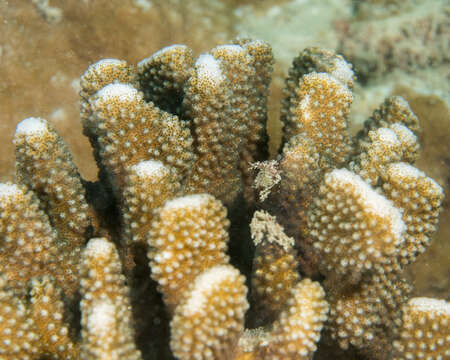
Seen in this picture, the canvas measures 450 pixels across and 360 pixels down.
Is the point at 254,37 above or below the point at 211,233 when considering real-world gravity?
above

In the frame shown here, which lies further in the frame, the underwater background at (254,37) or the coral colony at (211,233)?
the underwater background at (254,37)

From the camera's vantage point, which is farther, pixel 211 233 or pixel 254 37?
pixel 254 37

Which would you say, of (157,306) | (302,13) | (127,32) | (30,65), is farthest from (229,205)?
(302,13)

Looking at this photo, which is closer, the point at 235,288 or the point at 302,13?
the point at 235,288

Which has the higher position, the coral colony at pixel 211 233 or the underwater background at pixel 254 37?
the underwater background at pixel 254 37

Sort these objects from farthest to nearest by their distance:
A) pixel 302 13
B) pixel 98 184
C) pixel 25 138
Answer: pixel 302 13, pixel 98 184, pixel 25 138

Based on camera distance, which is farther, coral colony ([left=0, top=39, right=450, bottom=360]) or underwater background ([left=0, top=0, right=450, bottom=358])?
underwater background ([left=0, top=0, right=450, bottom=358])

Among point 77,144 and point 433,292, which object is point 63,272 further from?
point 433,292

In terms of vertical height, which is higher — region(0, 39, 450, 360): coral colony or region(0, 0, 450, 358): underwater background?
→ region(0, 0, 450, 358): underwater background
